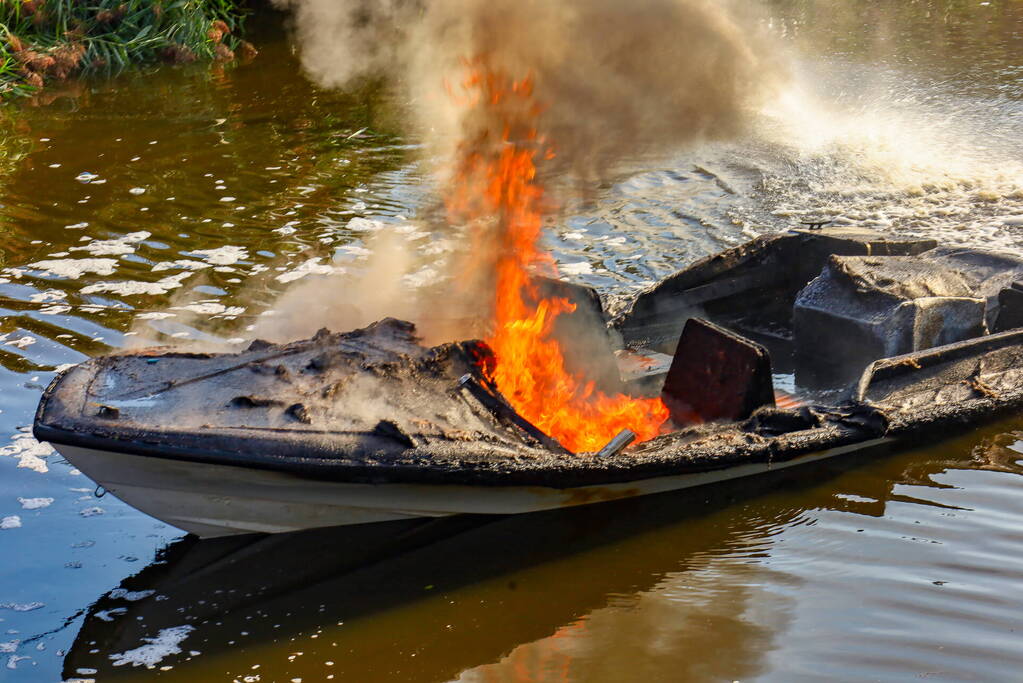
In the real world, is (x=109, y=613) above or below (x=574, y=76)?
below

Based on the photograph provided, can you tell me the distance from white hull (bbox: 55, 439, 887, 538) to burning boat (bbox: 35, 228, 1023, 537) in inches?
0.5

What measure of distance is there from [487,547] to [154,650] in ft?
6.01

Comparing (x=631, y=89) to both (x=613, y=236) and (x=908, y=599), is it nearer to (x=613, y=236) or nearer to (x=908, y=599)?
(x=613, y=236)

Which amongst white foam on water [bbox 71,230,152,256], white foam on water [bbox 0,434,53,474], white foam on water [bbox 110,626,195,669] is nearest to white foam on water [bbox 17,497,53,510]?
white foam on water [bbox 0,434,53,474]

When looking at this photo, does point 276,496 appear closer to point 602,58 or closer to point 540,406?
point 540,406

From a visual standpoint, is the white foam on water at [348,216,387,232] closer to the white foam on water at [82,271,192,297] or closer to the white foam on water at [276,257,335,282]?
the white foam on water at [276,257,335,282]

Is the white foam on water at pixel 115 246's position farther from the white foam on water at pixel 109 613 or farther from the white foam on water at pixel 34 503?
the white foam on water at pixel 109 613

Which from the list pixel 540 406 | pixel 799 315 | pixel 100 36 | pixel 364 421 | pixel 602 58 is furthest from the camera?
pixel 100 36

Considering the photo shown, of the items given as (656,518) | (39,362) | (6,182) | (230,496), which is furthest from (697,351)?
(6,182)

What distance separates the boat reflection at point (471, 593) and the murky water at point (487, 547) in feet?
0.05

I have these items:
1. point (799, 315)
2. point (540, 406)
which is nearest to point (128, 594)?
point (540, 406)

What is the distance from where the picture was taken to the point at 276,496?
217 inches

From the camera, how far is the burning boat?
5254 mm

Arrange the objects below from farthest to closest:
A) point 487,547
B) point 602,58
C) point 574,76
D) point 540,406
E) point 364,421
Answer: point 602,58 → point 574,76 → point 540,406 → point 487,547 → point 364,421
